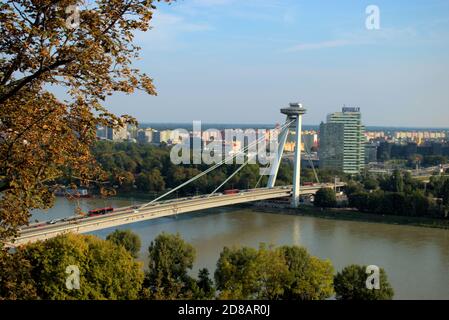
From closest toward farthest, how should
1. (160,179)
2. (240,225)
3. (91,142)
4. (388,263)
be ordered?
1. (91,142)
2. (388,263)
3. (240,225)
4. (160,179)

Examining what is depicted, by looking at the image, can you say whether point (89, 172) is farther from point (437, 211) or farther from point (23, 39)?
point (437, 211)

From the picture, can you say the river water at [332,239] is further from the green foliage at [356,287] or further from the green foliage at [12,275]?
the green foliage at [12,275]

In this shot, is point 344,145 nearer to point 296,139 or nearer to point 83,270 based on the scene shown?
point 296,139

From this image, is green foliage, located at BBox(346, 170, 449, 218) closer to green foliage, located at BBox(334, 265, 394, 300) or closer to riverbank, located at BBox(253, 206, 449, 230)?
riverbank, located at BBox(253, 206, 449, 230)

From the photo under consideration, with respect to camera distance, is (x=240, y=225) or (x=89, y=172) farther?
(x=240, y=225)

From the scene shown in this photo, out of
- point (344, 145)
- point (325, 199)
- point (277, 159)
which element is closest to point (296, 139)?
point (277, 159)

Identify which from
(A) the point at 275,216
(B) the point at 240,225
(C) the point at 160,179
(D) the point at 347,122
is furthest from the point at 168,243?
(D) the point at 347,122
